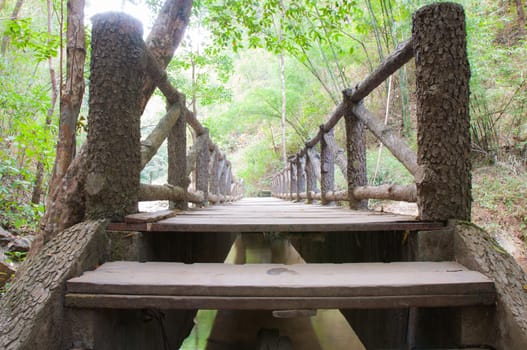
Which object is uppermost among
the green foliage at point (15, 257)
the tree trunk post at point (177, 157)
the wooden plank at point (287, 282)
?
the tree trunk post at point (177, 157)

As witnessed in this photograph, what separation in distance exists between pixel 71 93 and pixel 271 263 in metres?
2.03

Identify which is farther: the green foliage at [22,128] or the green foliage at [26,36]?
the green foliage at [22,128]

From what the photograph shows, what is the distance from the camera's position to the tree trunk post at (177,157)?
286 centimetres

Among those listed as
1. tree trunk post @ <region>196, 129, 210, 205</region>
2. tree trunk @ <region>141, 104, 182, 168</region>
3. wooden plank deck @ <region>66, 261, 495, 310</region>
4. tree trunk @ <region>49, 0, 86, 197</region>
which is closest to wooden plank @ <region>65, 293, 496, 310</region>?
wooden plank deck @ <region>66, 261, 495, 310</region>

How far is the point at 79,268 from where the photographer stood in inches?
50.6

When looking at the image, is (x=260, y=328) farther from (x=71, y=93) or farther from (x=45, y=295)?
(x=71, y=93)

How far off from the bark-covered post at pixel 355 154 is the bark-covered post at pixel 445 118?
1428 millimetres

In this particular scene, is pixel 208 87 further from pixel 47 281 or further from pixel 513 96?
pixel 47 281

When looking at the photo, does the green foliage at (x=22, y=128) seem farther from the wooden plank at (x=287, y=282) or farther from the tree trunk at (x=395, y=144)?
the tree trunk at (x=395, y=144)

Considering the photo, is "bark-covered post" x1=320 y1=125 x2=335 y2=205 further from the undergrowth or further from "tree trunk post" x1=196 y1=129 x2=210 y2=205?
the undergrowth

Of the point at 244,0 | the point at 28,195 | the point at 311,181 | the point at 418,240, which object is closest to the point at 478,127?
the point at 311,181

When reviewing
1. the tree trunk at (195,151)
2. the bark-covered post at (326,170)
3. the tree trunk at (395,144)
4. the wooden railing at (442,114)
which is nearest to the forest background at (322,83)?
the tree trunk at (195,151)

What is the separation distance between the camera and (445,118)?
1584 millimetres

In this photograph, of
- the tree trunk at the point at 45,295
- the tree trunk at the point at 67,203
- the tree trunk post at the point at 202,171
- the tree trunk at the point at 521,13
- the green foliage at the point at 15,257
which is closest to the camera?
the tree trunk at the point at 45,295
